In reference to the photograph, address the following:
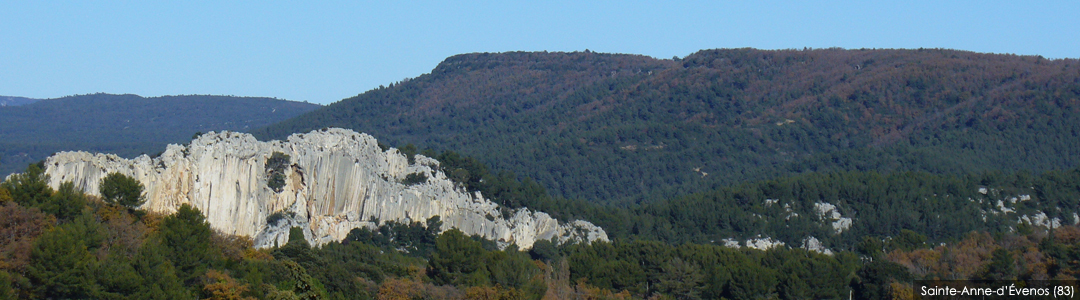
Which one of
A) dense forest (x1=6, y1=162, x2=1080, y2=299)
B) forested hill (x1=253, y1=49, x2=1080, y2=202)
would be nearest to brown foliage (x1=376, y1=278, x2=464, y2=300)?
dense forest (x1=6, y1=162, x2=1080, y2=299)

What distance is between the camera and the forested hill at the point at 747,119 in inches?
4808

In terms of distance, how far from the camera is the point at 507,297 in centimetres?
4509

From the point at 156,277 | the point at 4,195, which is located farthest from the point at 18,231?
the point at 156,277

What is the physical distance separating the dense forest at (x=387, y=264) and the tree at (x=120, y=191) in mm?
66

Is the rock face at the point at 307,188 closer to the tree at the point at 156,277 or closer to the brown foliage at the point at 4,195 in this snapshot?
the brown foliage at the point at 4,195

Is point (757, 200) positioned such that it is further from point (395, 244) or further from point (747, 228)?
point (395, 244)

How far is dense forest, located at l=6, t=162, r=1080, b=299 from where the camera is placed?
3868cm

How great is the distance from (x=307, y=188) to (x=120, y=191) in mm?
11404

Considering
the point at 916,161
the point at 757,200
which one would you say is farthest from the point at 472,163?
the point at 916,161

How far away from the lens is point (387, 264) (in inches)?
2094

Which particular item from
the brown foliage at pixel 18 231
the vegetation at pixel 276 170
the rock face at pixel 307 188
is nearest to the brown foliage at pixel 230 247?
the brown foliage at pixel 18 231

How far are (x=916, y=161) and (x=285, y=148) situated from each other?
229ft

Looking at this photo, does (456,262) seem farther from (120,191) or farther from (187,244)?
(120,191)

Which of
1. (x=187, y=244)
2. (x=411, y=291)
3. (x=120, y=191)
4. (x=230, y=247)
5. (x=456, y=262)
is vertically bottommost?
(x=411, y=291)
